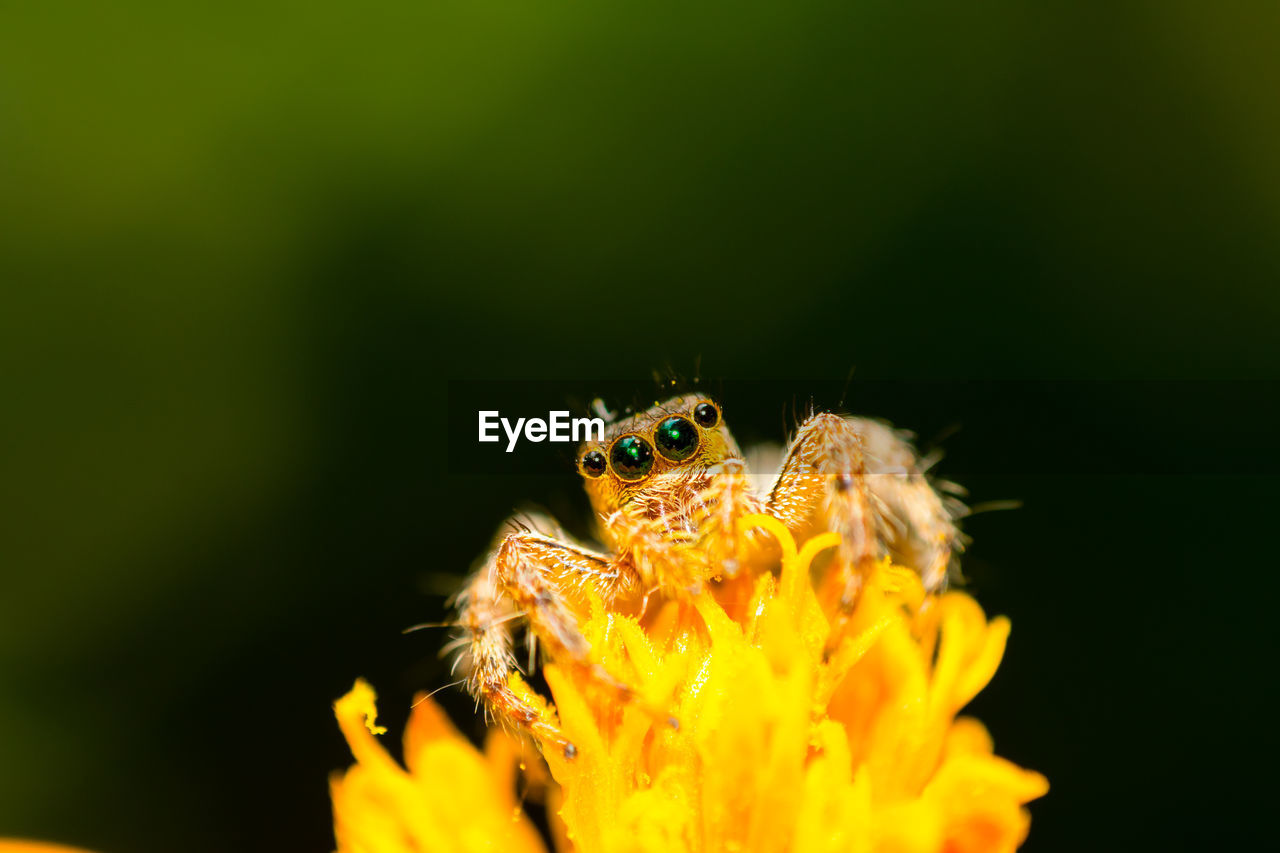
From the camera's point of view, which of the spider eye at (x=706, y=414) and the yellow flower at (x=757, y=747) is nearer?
→ the yellow flower at (x=757, y=747)

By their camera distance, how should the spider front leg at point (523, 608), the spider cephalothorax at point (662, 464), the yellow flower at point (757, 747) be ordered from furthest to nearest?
1. the spider cephalothorax at point (662, 464)
2. the spider front leg at point (523, 608)
3. the yellow flower at point (757, 747)

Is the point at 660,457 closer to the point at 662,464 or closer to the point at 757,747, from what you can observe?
the point at 662,464

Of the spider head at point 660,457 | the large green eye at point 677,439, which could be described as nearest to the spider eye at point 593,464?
the spider head at point 660,457

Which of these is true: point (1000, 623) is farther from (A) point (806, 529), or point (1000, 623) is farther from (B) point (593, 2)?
(B) point (593, 2)

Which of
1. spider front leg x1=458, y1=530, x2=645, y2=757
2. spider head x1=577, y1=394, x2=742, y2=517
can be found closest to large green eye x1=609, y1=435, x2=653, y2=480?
spider head x1=577, y1=394, x2=742, y2=517

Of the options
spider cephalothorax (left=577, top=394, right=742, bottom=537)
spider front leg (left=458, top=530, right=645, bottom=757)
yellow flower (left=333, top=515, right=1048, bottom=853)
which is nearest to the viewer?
yellow flower (left=333, top=515, right=1048, bottom=853)

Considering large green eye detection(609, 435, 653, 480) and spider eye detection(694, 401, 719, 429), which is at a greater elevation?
spider eye detection(694, 401, 719, 429)

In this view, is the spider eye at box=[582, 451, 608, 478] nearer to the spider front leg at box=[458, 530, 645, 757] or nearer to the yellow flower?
the spider front leg at box=[458, 530, 645, 757]

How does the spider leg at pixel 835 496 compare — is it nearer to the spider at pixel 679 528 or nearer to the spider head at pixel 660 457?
the spider at pixel 679 528
